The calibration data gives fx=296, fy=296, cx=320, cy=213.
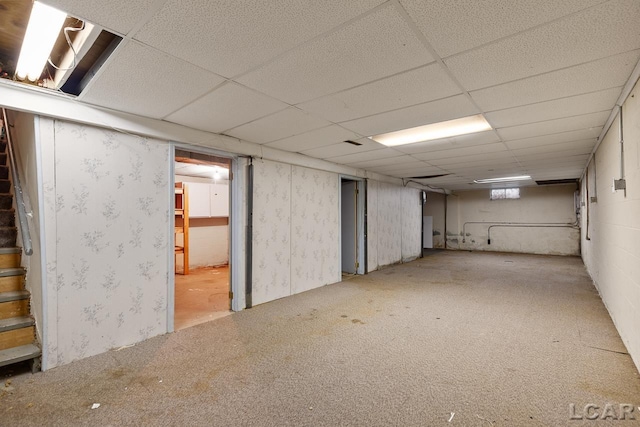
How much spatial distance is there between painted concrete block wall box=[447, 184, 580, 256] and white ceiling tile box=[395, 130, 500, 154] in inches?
279

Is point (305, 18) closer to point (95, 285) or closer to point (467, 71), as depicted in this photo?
point (467, 71)

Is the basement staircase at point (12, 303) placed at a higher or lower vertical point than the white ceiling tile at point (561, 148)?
lower

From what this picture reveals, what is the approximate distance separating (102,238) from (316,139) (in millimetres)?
2355

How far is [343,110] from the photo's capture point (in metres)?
2.59

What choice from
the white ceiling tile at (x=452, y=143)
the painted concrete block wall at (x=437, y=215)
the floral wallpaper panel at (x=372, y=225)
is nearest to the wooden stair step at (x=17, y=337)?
the white ceiling tile at (x=452, y=143)

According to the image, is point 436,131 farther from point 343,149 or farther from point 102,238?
point 102,238

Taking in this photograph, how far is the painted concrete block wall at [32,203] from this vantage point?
7.49 feet

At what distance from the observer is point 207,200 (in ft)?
21.3

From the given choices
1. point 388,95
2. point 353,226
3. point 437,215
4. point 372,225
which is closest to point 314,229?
point 353,226

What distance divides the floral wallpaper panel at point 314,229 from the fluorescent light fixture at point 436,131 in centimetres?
140

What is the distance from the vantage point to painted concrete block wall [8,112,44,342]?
2.28 m

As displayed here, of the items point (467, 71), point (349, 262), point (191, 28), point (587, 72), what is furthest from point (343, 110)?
point (349, 262)

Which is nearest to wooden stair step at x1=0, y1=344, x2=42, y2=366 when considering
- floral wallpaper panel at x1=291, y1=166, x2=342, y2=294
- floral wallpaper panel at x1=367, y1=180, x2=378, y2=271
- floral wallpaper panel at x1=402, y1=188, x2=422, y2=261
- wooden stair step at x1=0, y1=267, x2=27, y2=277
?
wooden stair step at x1=0, y1=267, x2=27, y2=277

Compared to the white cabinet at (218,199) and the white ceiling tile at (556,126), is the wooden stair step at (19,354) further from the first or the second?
the white ceiling tile at (556,126)
